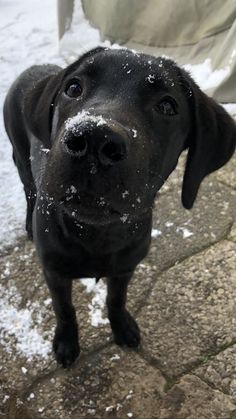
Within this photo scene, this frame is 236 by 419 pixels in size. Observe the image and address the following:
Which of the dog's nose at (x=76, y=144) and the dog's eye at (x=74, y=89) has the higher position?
the dog's nose at (x=76, y=144)

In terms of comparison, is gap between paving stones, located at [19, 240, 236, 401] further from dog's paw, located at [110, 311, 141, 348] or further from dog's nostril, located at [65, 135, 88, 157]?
dog's nostril, located at [65, 135, 88, 157]

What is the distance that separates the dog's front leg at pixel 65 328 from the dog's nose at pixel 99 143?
3.56 ft

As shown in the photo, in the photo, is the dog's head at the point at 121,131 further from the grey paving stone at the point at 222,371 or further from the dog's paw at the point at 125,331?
the grey paving stone at the point at 222,371

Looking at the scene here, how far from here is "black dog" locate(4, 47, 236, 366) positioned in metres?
1.85

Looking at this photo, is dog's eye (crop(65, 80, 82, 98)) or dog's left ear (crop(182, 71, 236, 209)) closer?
dog's eye (crop(65, 80, 82, 98))

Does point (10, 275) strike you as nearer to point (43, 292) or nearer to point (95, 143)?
point (43, 292)

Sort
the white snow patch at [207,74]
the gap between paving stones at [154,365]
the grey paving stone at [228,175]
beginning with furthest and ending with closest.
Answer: the white snow patch at [207,74]
the grey paving stone at [228,175]
the gap between paving stones at [154,365]

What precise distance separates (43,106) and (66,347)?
3.83 feet

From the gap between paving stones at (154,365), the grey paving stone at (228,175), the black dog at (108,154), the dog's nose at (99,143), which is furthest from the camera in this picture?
the grey paving stone at (228,175)

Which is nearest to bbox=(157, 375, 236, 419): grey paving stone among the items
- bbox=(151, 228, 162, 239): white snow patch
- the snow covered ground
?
bbox=(151, 228, 162, 239): white snow patch

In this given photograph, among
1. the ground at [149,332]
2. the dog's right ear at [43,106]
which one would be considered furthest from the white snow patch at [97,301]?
the dog's right ear at [43,106]

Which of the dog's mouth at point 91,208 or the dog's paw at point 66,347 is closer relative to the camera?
the dog's mouth at point 91,208

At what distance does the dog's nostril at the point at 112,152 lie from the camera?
5.79 feet

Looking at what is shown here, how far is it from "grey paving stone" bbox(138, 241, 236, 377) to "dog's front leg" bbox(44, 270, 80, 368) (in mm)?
373
